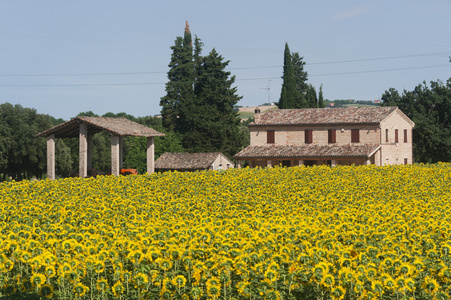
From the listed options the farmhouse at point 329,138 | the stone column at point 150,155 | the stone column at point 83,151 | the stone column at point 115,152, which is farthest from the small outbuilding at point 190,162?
the stone column at point 115,152

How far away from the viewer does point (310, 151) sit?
2365 inches

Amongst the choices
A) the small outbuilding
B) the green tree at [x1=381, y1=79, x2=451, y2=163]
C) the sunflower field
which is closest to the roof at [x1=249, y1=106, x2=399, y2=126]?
the small outbuilding

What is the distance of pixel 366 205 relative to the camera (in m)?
19.6

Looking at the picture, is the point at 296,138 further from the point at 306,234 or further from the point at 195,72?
the point at 306,234

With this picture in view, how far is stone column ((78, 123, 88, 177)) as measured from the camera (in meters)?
42.7

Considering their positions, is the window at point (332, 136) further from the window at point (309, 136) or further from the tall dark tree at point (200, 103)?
the tall dark tree at point (200, 103)

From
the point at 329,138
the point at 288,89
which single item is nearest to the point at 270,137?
the point at 329,138

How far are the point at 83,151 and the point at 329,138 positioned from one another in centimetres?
2608

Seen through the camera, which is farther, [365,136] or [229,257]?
[365,136]

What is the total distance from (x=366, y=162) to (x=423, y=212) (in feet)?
132

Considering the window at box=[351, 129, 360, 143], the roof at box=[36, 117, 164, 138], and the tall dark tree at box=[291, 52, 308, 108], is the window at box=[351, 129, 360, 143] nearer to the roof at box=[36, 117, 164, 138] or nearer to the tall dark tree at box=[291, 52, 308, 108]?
the roof at box=[36, 117, 164, 138]

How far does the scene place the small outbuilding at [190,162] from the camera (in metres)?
65.6

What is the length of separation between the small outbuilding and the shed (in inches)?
784

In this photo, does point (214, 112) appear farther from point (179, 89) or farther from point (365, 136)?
point (365, 136)
